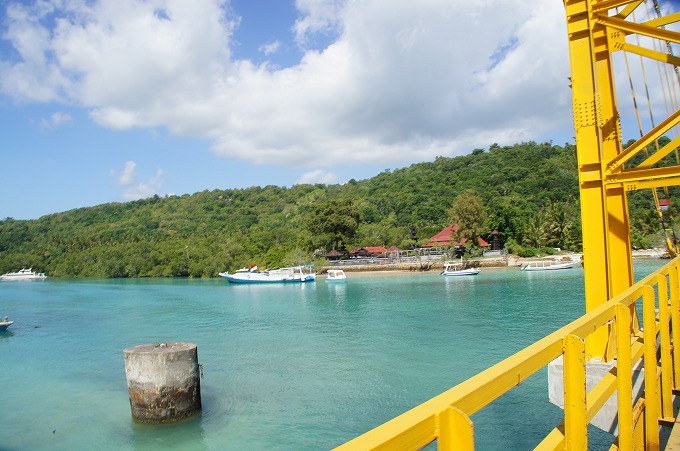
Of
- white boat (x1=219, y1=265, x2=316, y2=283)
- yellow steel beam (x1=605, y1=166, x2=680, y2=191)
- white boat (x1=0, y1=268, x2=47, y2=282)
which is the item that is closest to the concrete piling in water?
yellow steel beam (x1=605, y1=166, x2=680, y2=191)

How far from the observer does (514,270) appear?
52938mm

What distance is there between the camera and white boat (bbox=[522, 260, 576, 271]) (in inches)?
1966

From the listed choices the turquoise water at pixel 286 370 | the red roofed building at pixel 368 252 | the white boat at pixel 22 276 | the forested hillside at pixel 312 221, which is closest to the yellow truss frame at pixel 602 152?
the turquoise water at pixel 286 370

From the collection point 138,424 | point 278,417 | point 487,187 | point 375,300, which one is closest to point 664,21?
point 278,417

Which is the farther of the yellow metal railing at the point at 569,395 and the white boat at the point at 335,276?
the white boat at the point at 335,276

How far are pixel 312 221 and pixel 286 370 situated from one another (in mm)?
59079

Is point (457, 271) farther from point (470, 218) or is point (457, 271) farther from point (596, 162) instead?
point (596, 162)

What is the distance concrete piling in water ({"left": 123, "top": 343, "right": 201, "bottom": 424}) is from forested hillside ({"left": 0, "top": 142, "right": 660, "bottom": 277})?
55.6 meters

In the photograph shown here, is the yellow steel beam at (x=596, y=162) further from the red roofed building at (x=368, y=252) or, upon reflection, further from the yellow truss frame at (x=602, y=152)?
the red roofed building at (x=368, y=252)

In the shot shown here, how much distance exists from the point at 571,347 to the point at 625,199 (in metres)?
5.08

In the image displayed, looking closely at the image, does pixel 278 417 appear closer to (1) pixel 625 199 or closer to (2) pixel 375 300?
(1) pixel 625 199

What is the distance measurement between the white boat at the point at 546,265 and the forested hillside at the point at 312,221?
24.1 ft

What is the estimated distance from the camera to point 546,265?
50906mm

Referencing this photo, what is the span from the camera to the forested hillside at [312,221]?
220 feet
